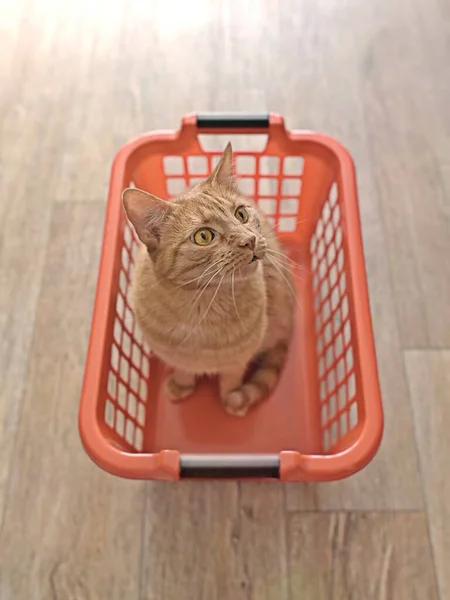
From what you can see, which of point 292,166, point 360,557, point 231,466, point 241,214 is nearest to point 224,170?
point 241,214

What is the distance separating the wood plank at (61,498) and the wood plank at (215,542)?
4 cm

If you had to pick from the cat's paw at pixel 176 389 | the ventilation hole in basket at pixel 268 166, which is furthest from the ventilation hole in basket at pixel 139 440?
the ventilation hole in basket at pixel 268 166

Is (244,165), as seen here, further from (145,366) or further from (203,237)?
(203,237)

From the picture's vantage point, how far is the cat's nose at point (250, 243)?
826mm

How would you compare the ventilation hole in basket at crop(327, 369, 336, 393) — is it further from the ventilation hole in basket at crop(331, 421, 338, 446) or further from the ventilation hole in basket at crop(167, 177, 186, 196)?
the ventilation hole in basket at crop(167, 177, 186, 196)

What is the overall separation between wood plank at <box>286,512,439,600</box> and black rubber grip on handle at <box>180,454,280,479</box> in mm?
398

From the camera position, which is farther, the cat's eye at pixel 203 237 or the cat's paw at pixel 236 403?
the cat's paw at pixel 236 403

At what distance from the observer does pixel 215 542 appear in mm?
1145

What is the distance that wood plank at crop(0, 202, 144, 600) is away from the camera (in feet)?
3.67

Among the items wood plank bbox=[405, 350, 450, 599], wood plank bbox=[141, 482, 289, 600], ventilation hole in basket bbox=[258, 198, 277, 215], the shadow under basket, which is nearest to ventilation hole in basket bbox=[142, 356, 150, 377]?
the shadow under basket

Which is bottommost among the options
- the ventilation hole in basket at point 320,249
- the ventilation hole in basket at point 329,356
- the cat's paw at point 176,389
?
the cat's paw at point 176,389

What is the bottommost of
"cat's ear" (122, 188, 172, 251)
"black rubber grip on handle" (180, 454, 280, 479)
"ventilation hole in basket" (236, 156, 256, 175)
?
"black rubber grip on handle" (180, 454, 280, 479)

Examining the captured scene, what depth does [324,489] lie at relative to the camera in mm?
1195

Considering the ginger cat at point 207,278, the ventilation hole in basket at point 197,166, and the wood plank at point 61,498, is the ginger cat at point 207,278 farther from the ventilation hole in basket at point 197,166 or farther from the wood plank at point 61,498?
the ventilation hole in basket at point 197,166
